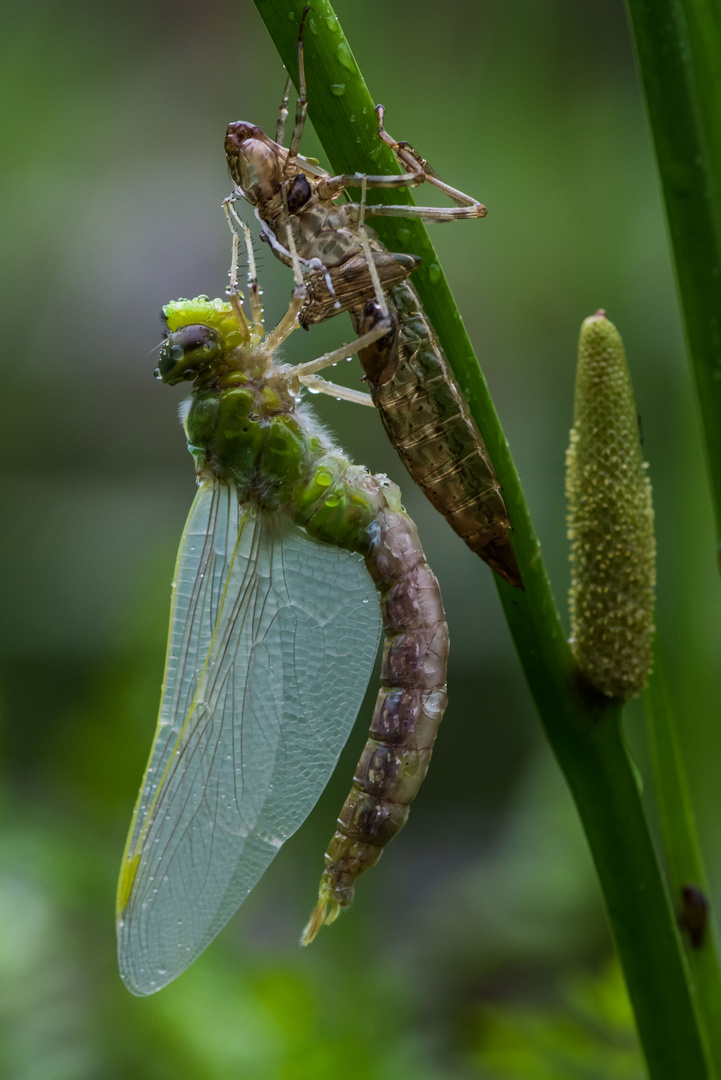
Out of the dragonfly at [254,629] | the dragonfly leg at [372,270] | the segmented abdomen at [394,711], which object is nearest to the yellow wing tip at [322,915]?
the segmented abdomen at [394,711]

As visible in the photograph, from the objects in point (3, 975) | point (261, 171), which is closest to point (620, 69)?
point (261, 171)

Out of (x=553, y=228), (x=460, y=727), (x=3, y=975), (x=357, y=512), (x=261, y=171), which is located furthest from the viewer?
(x=460, y=727)

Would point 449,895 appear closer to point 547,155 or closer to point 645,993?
point 645,993

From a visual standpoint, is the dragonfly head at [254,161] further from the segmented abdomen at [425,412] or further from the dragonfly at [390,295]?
the segmented abdomen at [425,412]

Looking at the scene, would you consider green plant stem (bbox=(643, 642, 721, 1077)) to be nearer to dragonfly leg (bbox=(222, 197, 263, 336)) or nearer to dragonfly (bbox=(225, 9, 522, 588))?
dragonfly (bbox=(225, 9, 522, 588))

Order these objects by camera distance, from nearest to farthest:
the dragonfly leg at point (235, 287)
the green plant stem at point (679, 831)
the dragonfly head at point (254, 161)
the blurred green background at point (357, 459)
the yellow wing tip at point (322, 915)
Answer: the green plant stem at point (679, 831) < the yellow wing tip at point (322, 915) < the dragonfly head at point (254, 161) < the dragonfly leg at point (235, 287) < the blurred green background at point (357, 459)

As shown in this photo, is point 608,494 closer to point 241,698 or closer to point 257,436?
point 257,436

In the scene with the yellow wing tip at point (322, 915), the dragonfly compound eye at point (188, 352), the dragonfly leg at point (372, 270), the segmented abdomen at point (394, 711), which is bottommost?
the yellow wing tip at point (322, 915)

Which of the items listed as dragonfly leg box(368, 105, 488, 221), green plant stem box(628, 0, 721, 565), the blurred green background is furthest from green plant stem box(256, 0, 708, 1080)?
the blurred green background
